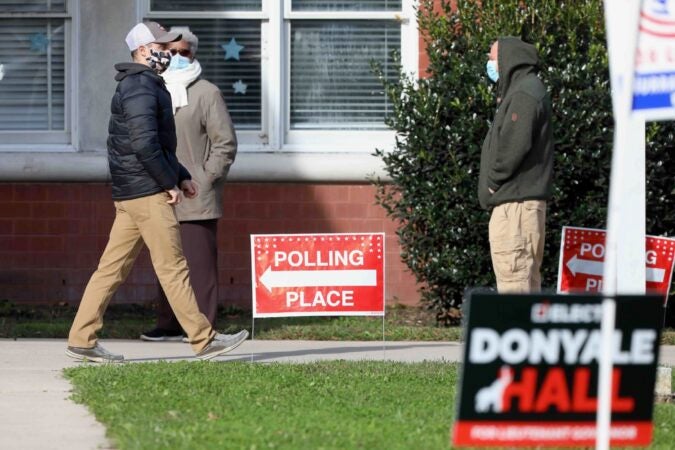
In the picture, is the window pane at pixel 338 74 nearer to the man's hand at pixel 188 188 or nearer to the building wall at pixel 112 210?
the building wall at pixel 112 210

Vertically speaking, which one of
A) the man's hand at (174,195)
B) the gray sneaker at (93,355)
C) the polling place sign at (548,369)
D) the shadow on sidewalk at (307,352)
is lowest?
the shadow on sidewalk at (307,352)

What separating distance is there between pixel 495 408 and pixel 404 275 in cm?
693

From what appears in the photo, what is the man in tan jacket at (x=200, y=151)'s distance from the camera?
9.52 meters

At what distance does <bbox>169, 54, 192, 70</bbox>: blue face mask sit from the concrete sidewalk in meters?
1.92

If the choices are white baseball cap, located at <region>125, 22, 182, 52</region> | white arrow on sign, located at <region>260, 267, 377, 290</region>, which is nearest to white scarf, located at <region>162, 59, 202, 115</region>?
white baseball cap, located at <region>125, 22, 182, 52</region>

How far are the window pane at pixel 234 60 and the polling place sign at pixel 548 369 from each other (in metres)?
7.45

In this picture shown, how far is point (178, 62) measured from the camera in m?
9.51

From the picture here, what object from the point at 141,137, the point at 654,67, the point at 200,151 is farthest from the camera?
the point at 200,151

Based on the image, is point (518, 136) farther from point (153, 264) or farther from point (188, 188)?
point (153, 264)

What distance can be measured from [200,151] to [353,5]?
309cm

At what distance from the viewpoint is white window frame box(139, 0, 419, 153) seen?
39.3 feet

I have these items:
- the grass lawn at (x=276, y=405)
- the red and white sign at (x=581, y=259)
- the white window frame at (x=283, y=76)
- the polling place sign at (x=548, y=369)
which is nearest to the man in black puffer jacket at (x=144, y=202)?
the grass lawn at (x=276, y=405)

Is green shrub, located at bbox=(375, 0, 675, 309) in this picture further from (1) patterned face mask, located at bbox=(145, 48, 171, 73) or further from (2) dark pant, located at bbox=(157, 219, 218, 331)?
(1) patterned face mask, located at bbox=(145, 48, 171, 73)

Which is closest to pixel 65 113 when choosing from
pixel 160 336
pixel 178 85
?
pixel 178 85
